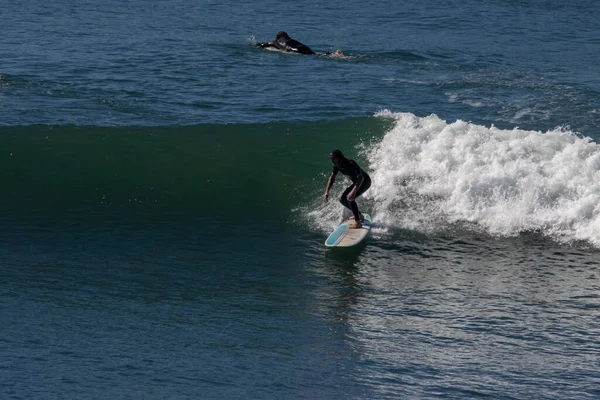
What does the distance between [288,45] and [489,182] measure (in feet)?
45.9

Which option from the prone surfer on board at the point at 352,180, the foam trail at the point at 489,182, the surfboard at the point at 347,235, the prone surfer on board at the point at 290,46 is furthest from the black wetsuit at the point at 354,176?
the prone surfer on board at the point at 290,46

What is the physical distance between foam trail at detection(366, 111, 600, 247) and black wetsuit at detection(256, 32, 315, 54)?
11.0m

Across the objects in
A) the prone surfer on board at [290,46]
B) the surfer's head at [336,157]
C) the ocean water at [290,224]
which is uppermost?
the prone surfer on board at [290,46]

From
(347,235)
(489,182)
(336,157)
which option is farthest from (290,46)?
(347,235)

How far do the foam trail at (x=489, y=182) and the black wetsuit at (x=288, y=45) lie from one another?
36.2 ft

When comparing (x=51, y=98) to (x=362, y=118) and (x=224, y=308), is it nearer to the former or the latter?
(x=362, y=118)

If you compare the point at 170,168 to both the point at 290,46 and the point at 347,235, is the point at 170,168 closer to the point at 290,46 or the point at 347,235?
the point at 347,235

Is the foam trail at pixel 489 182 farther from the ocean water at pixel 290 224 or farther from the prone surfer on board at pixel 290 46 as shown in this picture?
the prone surfer on board at pixel 290 46

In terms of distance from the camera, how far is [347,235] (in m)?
15.8

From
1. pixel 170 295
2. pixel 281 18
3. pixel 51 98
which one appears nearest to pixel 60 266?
pixel 170 295

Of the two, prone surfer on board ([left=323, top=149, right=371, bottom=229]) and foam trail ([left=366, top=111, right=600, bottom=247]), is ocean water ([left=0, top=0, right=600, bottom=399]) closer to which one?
foam trail ([left=366, top=111, right=600, bottom=247])

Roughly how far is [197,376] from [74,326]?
2.29 metres

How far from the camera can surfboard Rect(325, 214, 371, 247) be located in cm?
1552

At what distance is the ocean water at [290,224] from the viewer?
11.3 m
